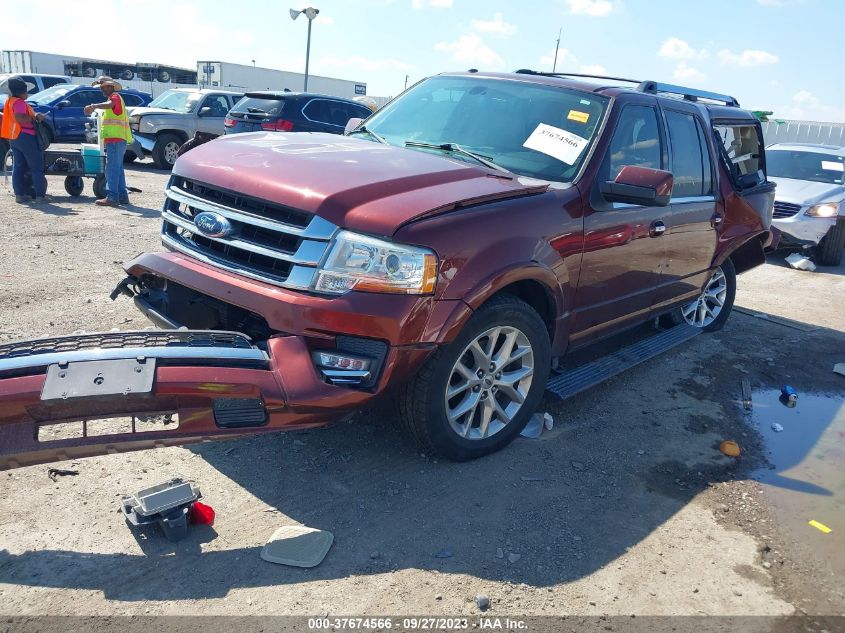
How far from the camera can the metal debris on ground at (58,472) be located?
3.27m

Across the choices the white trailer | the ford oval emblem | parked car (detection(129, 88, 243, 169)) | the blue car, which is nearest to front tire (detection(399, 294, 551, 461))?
the ford oval emblem

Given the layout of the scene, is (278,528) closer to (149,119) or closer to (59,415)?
(59,415)

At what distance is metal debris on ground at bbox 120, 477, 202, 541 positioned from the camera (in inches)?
112

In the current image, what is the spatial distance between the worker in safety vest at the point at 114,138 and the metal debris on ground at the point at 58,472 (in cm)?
783

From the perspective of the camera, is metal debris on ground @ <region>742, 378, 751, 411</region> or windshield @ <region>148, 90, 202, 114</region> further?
windshield @ <region>148, 90, 202, 114</region>

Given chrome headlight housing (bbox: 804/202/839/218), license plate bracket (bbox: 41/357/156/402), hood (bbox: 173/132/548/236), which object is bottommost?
license plate bracket (bbox: 41/357/156/402)

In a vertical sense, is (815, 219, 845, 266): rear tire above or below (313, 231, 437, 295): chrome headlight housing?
below

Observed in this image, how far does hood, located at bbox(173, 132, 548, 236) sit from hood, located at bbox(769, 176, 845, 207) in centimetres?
804

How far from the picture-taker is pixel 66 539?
283 cm

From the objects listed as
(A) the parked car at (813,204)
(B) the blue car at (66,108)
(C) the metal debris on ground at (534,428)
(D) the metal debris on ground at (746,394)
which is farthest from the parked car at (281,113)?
(C) the metal debris on ground at (534,428)

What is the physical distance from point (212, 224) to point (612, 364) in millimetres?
2856

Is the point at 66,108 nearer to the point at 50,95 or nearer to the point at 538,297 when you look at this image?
the point at 50,95

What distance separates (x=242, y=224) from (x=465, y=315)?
3.83 ft

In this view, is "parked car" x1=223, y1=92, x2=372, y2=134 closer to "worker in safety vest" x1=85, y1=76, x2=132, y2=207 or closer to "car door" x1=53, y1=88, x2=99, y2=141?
"worker in safety vest" x1=85, y1=76, x2=132, y2=207
